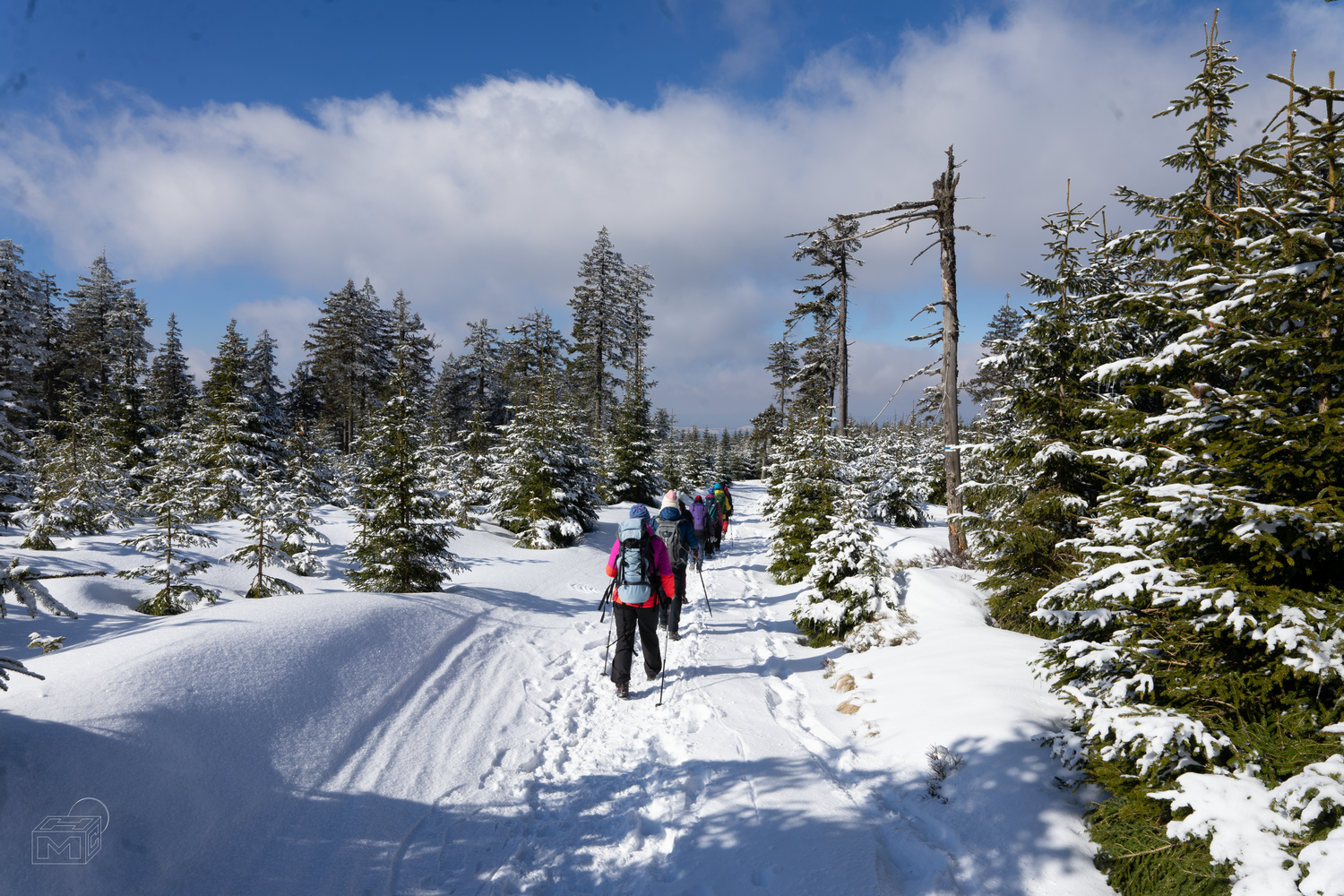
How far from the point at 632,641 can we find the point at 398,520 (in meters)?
5.53

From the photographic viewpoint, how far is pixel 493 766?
4.80 metres

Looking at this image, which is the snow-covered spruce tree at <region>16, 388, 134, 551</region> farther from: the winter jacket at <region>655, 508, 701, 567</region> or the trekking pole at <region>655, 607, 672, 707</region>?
the trekking pole at <region>655, 607, 672, 707</region>

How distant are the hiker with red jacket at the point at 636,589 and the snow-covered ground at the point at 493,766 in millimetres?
439

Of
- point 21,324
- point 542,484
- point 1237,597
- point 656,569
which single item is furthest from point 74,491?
point 21,324

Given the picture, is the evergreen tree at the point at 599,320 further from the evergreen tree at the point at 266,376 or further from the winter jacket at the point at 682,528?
the winter jacket at the point at 682,528

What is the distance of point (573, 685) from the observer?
6625 mm

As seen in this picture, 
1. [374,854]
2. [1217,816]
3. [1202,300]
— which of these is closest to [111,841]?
[374,854]

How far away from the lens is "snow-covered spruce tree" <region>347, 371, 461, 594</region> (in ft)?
30.8

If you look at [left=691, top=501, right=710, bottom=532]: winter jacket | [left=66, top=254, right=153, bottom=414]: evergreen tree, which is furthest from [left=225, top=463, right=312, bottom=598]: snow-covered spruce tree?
[left=66, top=254, right=153, bottom=414]: evergreen tree

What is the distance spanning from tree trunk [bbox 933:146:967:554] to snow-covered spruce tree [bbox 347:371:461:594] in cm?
1074

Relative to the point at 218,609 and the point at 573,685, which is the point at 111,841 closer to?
the point at 218,609

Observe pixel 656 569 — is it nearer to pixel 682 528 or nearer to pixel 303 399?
pixel 682 528

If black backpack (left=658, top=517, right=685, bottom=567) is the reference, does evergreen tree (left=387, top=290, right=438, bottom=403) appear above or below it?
above

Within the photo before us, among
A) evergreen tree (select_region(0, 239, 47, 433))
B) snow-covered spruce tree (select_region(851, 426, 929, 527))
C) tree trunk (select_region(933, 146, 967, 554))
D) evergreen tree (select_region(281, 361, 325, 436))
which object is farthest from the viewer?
evergreen tree (select_region(281, 361, 325, 436))
